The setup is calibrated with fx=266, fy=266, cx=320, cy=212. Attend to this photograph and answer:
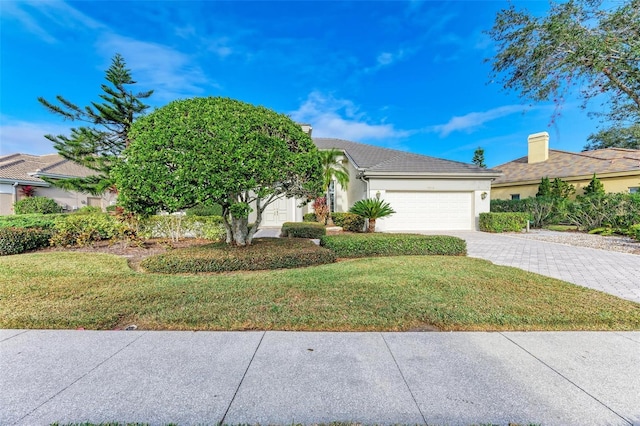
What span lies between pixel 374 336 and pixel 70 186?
16.8 metres

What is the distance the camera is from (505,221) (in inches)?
502

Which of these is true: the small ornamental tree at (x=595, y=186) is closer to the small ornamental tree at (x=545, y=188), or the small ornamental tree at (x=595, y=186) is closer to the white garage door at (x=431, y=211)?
the small ornamental tree at (x=545, y=188)

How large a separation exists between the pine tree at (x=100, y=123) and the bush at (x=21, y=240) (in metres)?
4.77

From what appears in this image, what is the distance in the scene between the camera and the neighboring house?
51.2 ft

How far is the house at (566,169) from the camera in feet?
51.1

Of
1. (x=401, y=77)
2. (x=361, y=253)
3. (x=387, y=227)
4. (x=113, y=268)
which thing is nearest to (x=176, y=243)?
(x=113, y=268)

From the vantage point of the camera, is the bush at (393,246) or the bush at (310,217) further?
the bush at (310,217)

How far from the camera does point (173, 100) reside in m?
5.99

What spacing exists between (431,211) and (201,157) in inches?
459

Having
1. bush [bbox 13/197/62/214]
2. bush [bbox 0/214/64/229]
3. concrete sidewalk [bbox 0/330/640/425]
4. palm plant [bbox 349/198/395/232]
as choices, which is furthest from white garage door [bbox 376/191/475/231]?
bush [bbox 13/197/62/214]

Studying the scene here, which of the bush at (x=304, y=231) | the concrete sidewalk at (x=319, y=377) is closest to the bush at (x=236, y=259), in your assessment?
the concrete sidewalk at (x=319, y=377)

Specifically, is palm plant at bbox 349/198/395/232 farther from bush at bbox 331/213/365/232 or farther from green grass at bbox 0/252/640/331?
green grass at bbox 0/252/640/331

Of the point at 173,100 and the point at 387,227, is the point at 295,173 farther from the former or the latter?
the point at 387,227

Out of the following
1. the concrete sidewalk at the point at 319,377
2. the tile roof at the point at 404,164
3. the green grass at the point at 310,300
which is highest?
the tile roof at the point at 404,164
